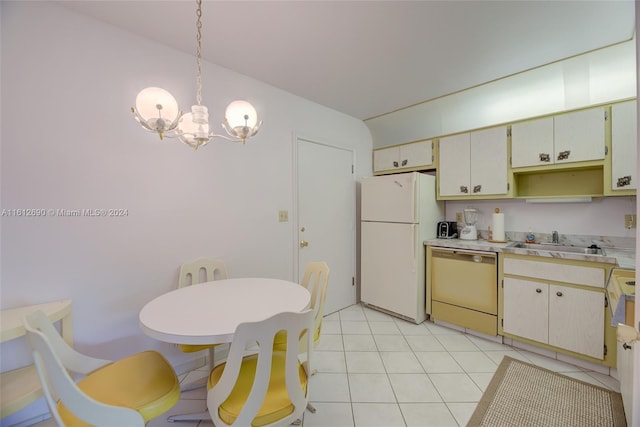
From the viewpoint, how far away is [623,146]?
6.34 feet

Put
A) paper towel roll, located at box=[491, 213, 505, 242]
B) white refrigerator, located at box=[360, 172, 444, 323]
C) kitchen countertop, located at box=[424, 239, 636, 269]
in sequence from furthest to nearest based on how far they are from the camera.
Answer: white refrigerator, located at box=[360, 172, 444, 323] < paper towel roll, located at box=[491, 213, 505, 242] < kitchen countertop, located at box=[424, 239, 636, 269]

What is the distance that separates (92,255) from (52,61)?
1190mm

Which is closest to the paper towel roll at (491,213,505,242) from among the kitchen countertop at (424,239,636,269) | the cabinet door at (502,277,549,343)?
the kitchen countertop at (424,239,636,269)

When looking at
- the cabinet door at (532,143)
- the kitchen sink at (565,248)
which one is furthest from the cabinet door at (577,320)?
the cabinet door at (532,143)

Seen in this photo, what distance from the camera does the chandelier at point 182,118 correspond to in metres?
1.13

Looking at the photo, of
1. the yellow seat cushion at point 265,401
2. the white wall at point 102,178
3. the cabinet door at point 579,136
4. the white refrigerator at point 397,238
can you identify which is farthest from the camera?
the white refrigerator at point 397,238

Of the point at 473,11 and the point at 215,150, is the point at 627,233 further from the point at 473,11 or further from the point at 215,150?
the point at 215,150

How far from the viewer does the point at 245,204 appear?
2352 mm

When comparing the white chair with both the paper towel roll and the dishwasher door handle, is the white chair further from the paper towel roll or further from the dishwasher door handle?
the paper towel roll

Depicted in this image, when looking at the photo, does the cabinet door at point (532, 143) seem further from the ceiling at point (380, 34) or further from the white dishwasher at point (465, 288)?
the white dishwasher at point (465, 288)

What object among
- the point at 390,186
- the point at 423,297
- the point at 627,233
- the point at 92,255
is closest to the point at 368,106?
the point at 390,186

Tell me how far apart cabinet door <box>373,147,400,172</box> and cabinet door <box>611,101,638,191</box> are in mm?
1838

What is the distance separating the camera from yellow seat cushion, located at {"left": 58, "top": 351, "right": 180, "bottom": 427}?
3.56ft

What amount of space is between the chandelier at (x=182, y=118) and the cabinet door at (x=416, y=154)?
2.28m
